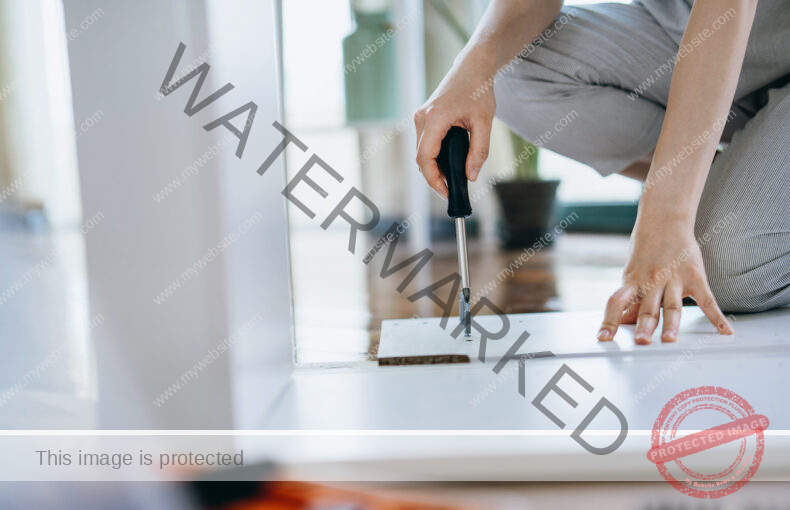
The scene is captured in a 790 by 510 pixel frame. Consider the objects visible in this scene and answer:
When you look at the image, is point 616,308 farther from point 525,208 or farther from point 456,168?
point 525,208

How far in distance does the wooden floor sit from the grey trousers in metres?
0.30

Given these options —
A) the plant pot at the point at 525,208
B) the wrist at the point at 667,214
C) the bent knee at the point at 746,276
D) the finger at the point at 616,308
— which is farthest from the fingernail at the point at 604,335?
the plant pot at the point at 525,208

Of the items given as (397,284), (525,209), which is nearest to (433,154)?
(397,284)

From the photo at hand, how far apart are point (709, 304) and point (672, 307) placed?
0.04 meters

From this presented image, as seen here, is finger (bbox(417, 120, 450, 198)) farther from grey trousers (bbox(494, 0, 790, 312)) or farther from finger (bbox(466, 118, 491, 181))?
grey trousers (bbox(494, 0, 790, 312))

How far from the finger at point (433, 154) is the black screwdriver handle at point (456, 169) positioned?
0.03 meters

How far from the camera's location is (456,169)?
2.03ft

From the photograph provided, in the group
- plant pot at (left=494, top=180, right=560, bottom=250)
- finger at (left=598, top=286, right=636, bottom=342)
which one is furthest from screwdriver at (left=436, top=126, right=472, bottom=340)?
plant pot at (left=494, top=180, right=560, bottom=250)

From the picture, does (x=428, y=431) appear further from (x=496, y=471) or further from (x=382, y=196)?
(x=382, y=196)

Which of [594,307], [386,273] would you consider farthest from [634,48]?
[386,273]

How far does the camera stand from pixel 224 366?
41 centimetres

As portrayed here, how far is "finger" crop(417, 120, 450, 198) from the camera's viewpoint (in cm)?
66

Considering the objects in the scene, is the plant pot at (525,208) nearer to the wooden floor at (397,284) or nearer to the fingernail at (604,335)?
the wooden floor at (397,284)

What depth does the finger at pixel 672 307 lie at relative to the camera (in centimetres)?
61
